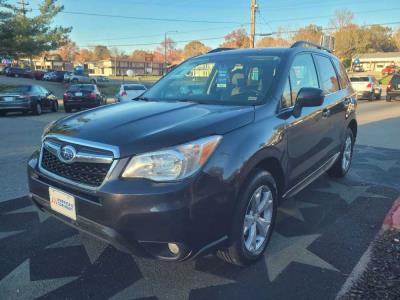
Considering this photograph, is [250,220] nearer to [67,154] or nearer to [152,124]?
[152,124]

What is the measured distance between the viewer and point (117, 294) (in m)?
2.78

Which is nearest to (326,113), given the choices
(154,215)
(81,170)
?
(154,215)

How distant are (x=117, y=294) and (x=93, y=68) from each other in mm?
120866

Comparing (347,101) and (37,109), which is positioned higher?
(347,101)

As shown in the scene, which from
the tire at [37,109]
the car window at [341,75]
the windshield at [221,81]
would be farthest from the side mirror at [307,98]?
the tire at [37,109]

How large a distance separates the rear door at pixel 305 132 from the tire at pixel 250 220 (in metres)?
0.46

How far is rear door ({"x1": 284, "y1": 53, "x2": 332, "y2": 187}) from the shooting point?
362 cm

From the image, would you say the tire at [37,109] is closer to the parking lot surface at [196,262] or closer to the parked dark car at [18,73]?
the parking lot surface at [196,262]

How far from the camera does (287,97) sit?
3625 mm

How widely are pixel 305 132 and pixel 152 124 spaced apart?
1.75 m

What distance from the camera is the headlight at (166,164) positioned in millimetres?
2471

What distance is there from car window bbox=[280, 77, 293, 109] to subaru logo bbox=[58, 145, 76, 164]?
6.25 ft

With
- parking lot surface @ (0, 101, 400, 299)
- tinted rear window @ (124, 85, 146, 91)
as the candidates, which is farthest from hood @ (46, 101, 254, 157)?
tinted rear window @ (124, 85, 146, 91)

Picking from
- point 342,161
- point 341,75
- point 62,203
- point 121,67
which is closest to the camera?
point 62,203
